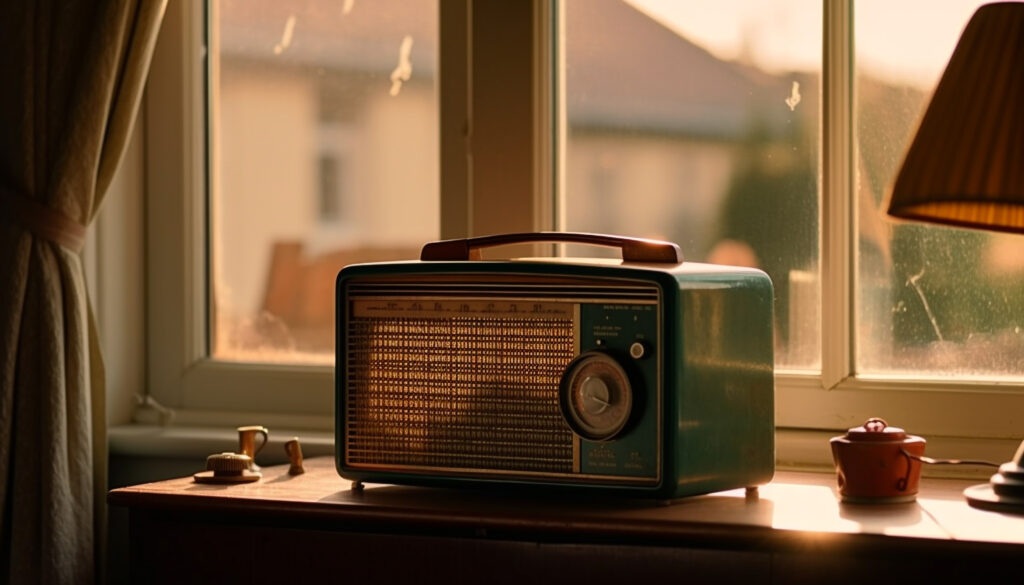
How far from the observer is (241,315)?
2.13 metres

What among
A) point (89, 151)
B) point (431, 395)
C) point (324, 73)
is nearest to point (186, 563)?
point (431, 395)

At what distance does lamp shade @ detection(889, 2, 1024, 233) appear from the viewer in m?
1.23

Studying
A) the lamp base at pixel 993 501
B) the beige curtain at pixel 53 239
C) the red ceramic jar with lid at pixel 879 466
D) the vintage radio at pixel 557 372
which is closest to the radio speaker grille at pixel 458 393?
the vintage radio at pixel 557 372

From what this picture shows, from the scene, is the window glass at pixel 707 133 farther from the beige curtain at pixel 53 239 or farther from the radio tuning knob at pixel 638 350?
the beige curtain at pixel 53 239

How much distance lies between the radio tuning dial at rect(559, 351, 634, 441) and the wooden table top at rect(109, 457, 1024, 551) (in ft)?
0.26

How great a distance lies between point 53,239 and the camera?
6.13 ft

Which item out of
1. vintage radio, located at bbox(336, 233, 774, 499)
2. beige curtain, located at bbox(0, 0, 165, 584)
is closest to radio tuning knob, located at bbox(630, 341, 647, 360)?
vintage radio, located at bbox(336, 233, 774, 499)

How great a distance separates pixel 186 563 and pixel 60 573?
0.42 meters

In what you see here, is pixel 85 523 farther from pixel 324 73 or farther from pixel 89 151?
pixel 324 73

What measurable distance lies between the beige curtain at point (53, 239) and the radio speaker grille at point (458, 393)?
1.76 ft

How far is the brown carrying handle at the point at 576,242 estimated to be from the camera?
1449 millimetres

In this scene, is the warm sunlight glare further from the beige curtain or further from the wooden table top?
the beige curtain

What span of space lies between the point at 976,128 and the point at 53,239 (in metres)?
1.22

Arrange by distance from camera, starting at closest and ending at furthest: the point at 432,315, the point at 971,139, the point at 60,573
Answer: the point at 971,139, the point at 432,315, the point at 60,573
